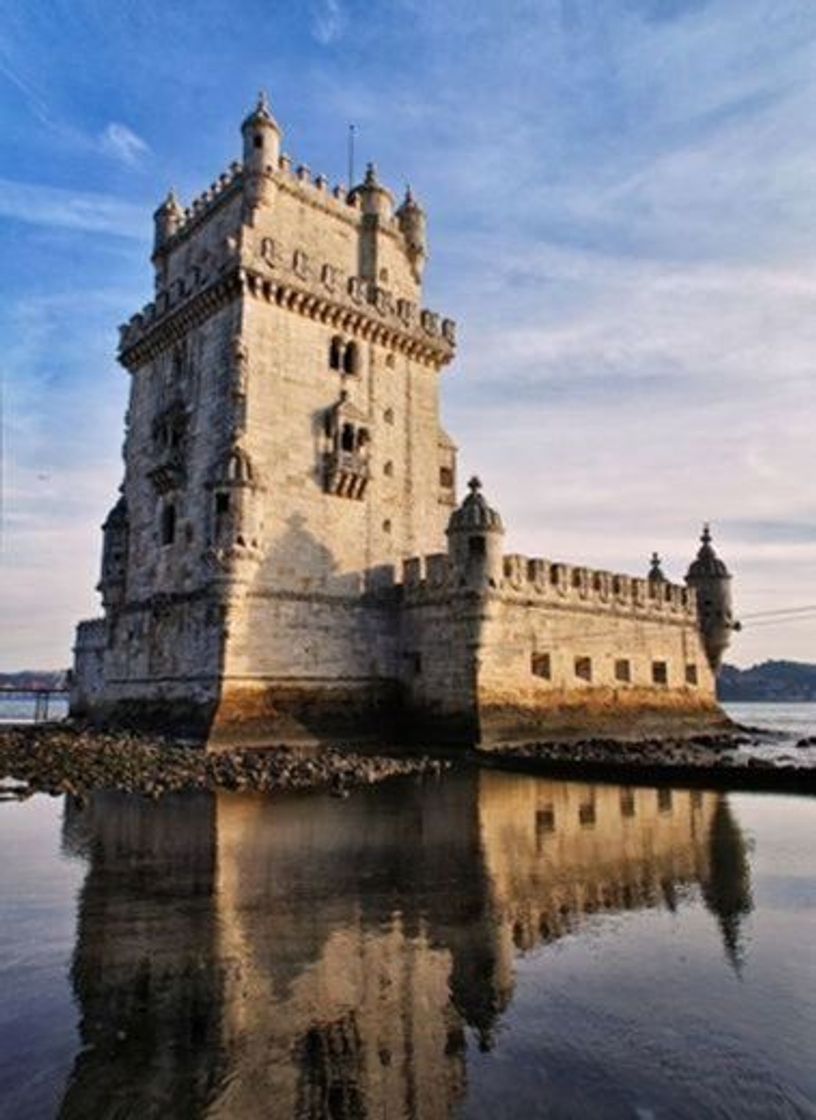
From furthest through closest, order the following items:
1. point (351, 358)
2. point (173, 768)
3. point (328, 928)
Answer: point (351, 358)
point (173, 768)
point (328, 928)

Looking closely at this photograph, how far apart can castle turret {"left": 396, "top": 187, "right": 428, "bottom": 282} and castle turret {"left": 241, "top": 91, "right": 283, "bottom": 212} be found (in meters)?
7.50

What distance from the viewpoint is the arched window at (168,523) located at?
3177 centimetres

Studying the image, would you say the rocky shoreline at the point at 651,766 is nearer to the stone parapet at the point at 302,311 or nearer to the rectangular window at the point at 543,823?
the rectangular window at the point at 543,823

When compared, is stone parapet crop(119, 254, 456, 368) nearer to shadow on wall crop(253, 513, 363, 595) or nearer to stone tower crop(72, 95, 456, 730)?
stone tower crop(72, 95, 456, 730)

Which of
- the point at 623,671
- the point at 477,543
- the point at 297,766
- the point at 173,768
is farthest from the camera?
the point at 623,671

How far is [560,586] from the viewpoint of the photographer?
33625mm

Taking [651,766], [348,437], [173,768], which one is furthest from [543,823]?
[348,437]

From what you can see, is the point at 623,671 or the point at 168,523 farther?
the point at 623,671

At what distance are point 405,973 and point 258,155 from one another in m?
30.8

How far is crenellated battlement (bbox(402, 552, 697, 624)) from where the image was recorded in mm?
31141

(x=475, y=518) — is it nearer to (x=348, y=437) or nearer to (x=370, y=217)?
(x=348, y=437)

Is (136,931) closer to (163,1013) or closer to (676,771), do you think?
(163,1013)

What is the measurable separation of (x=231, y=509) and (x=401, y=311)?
12.7 meters

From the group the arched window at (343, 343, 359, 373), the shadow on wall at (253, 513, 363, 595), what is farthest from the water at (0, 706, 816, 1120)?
the arched window at (343, 343, 359, 373)
